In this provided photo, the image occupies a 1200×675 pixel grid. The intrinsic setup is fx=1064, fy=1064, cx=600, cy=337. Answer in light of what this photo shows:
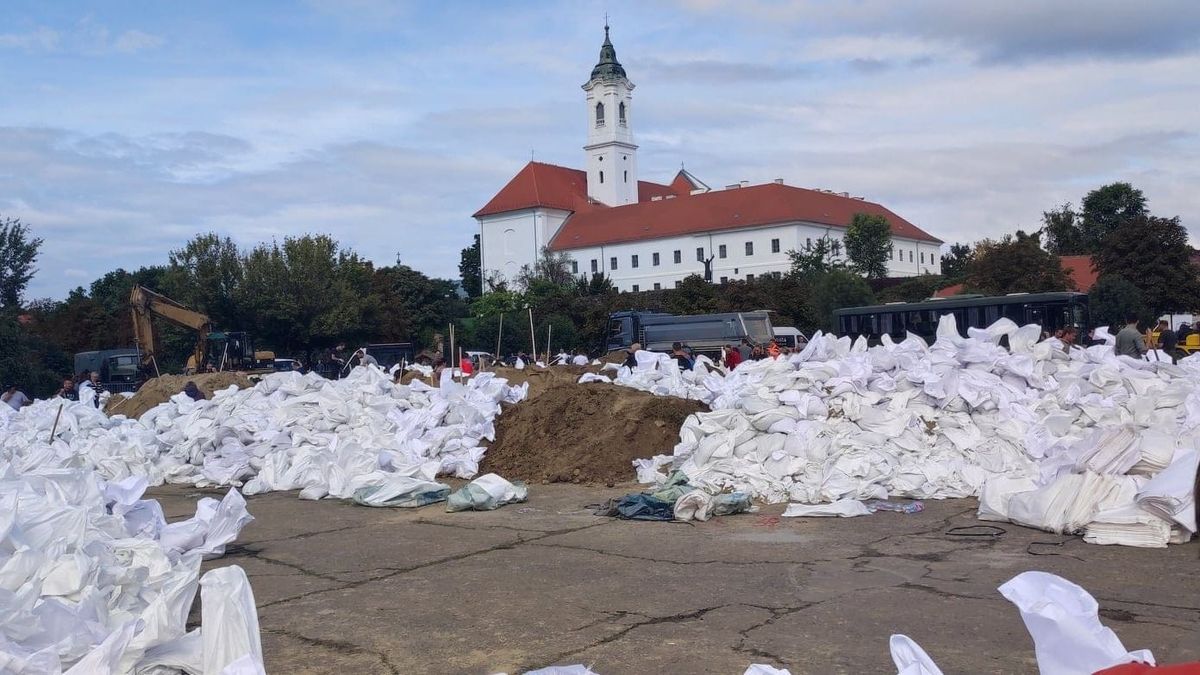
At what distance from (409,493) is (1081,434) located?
655 centimetres

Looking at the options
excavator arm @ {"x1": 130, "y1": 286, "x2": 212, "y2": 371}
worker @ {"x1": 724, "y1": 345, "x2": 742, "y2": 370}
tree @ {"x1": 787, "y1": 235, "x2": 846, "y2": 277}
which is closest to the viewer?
worker @ {"x1": 724, "y1": 345, "x2": 742, "y2": 370}

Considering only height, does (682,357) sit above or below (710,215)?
below

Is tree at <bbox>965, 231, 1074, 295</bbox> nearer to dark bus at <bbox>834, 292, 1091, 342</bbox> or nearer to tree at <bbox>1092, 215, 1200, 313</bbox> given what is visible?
tree at <bbox>1092, 215, 1200, 313</bbox>

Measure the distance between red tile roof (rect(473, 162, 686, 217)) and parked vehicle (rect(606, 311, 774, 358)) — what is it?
208 feet

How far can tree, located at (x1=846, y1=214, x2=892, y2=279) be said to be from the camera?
7488 cm

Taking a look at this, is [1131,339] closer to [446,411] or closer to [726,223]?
[446,411]

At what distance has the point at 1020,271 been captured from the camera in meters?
54.8

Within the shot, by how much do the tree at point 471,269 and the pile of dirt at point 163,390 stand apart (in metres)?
86.6

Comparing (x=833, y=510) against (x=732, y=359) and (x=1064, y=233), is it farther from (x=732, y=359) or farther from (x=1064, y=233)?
(x=1064, y=233)

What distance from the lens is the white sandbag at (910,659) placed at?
2.76 metres

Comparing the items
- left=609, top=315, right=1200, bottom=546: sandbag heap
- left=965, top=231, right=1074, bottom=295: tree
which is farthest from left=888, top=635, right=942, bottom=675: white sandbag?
left=965, top=231, right=1074, bottom=295: tree

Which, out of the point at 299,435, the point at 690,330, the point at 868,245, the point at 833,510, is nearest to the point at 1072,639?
the point at 833,510

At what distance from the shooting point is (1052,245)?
8656cm

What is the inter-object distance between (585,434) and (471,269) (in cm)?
10114
